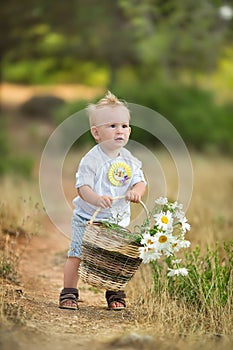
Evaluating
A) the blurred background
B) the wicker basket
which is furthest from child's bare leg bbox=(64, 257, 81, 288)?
the blurred background

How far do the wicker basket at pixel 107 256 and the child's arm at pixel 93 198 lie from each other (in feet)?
0.17

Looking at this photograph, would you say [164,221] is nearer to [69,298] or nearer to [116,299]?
[116,299]

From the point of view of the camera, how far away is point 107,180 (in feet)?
14.9

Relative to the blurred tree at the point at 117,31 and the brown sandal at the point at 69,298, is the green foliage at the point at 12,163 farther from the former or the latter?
the brown sandal at the point at 69,298

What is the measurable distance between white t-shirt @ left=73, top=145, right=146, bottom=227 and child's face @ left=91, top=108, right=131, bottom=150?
0.29ft

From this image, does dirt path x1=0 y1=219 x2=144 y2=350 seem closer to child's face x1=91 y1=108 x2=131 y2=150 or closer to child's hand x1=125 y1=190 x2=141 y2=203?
child's hand x1=125 y1=190 x2=141 y2=203

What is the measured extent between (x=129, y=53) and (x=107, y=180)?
1930 centimetres

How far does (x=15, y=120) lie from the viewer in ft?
76.9

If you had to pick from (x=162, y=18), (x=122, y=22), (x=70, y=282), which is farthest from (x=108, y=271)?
(x=122, y=22)

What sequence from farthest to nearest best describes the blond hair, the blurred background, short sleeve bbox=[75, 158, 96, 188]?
1. the blurred background
2. the blond hair
3. short sleeve bbox=[75, 158, 96, 188]

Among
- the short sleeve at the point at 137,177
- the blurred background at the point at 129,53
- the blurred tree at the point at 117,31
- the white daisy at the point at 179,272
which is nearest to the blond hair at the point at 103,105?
the short sleeve at the point at 137,177

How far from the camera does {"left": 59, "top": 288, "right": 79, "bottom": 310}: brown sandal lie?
179 inches

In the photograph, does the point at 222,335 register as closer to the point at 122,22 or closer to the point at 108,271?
the point at 108,271

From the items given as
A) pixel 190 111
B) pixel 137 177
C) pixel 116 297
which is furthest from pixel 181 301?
pixel 190 111
